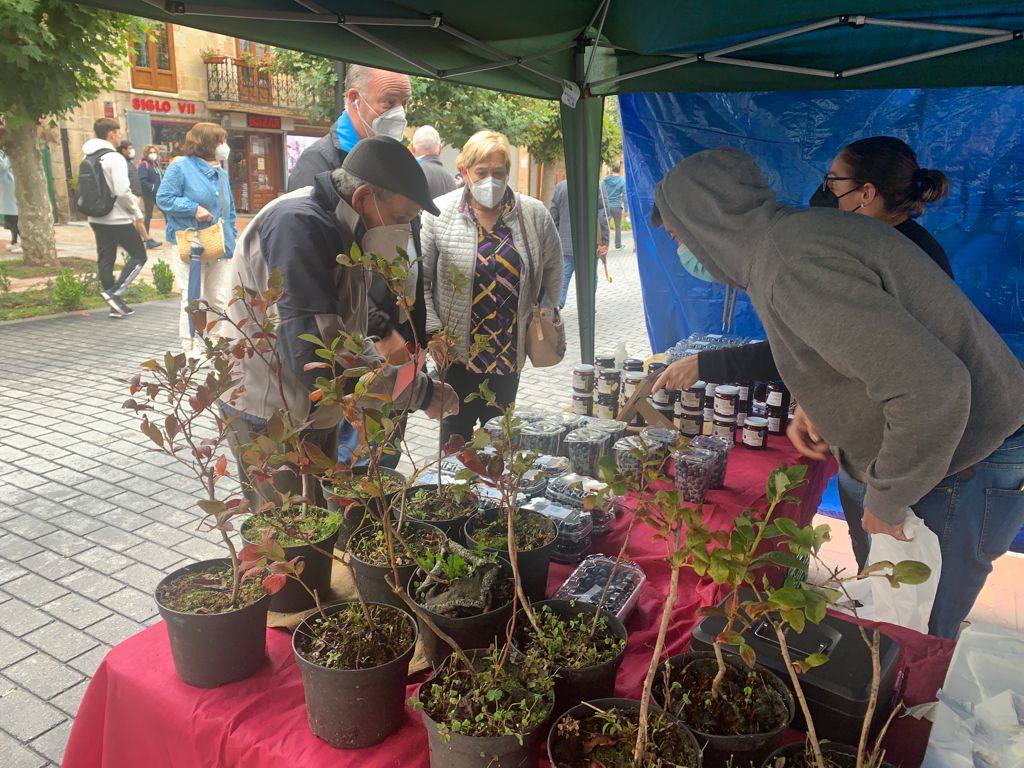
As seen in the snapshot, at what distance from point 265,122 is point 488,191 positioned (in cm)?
1952

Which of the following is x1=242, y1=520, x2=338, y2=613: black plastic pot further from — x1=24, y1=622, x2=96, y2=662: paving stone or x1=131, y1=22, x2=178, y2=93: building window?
x1=131, y1=22, x2=178, y2=93: building window

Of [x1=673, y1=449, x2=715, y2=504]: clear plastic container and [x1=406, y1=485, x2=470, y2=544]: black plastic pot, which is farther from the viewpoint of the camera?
[x1=673, y1=449, x2=715, y2=504]: clear plastic container

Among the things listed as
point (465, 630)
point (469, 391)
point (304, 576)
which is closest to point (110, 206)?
point (469, 391)

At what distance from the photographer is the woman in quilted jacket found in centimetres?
325

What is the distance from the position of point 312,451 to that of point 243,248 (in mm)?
1144

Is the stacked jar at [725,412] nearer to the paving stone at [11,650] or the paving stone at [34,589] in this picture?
the paving stone at [11,650]

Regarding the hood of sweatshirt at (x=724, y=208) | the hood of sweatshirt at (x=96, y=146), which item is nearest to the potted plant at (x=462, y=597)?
the hood of sweatshirt at (x=724, y=208)

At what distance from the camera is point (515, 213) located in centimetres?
330

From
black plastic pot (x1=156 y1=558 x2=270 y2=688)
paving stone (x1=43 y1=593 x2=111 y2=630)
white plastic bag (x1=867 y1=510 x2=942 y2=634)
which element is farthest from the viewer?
paving stone (x1=43 y1=593 x2=111 y2=630)

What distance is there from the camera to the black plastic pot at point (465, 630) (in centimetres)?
130

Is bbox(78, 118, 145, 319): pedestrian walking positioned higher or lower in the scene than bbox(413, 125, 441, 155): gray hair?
lower

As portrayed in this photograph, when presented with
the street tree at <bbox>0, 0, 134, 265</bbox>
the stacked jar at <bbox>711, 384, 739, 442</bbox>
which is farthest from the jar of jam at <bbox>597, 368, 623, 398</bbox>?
the street tree at <bbox>0, 0, 134, 265</bbox>

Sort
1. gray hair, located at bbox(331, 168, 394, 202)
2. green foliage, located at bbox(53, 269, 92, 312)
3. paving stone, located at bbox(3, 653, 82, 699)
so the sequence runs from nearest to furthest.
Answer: gray hair, located at bbox(331, 168, 394, 202) < paving stone, located at bbox(3, 653, 82, 699) < green foliage, located at bbox(53, 269, 92, 312)

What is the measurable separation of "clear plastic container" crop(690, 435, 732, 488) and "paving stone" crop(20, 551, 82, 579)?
→ 2.92m
